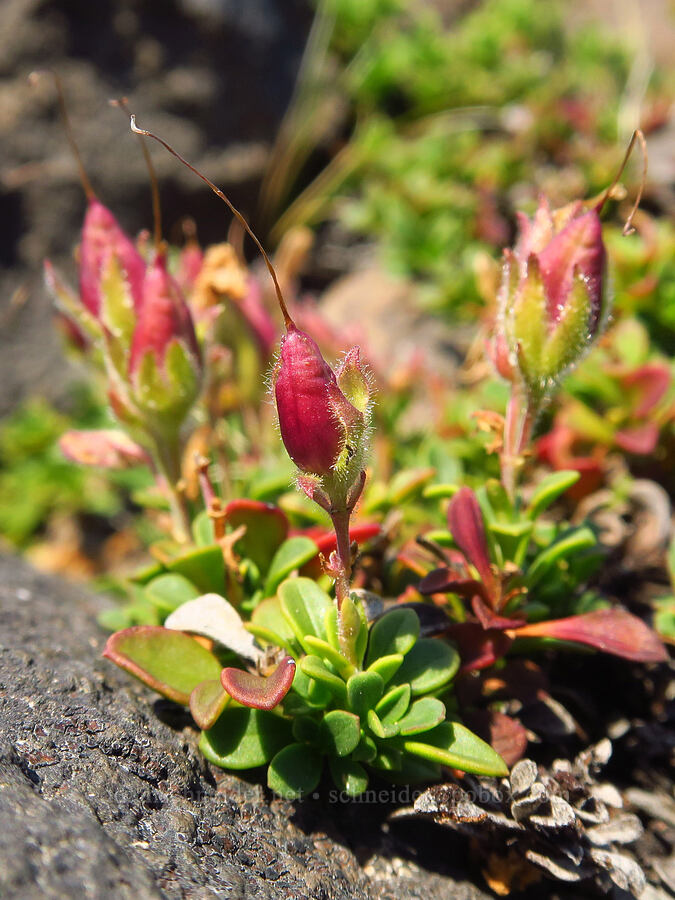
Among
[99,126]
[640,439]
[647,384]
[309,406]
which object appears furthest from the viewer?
[99,126]

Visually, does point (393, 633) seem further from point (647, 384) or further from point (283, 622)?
point (647, 384)

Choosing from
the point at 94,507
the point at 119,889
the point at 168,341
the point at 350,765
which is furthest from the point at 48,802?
the point at 94,507

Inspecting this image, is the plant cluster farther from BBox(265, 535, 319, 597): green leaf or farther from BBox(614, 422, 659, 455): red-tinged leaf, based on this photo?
BBox(614, 422, 659, 455): red-tinged leaf

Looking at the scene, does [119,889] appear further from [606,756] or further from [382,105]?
[382,105]

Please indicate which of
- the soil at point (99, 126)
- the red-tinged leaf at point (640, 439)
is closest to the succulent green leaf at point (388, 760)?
the red-tinged leaf at point (640, 439)

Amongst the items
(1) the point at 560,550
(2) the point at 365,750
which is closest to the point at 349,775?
(2) the point at 365,750

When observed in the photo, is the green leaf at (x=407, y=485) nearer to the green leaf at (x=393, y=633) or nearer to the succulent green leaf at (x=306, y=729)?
the green leaf at (x=393, y=633)
